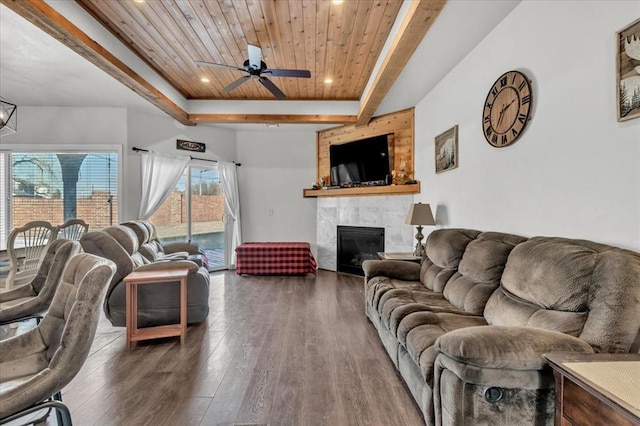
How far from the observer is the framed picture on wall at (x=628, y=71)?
147 cm

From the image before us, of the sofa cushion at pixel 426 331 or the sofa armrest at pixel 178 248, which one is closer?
the sofa cushion at pixel 426 331

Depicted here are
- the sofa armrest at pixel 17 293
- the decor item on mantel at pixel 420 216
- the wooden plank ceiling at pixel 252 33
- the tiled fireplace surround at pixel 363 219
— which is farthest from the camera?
the tiled fireplace surround at pixel 363 219

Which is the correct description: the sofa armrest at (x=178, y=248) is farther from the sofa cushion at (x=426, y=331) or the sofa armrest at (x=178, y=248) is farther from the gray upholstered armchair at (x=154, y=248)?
the sofa cushion at (x=426, y=331)

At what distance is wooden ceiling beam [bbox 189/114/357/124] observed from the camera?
503 centimetres

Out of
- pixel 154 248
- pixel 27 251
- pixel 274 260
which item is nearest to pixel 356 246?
pixel 274 260

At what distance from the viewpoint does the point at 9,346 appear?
1.40m

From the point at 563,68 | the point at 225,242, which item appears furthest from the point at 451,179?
the point at 225,242

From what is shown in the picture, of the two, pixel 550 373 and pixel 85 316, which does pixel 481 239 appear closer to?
pixel 550 373

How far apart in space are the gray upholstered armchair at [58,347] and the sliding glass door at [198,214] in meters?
3.96

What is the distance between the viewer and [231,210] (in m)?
5.99

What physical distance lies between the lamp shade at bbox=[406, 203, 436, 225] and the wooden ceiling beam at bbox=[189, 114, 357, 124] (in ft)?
7.11

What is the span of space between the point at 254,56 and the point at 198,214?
356 cm

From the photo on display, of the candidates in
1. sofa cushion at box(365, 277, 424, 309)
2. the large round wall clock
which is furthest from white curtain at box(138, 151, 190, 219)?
the large round wall clock

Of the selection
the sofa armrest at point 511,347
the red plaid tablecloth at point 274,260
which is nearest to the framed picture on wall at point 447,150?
the sofa armrest at point 511,347
